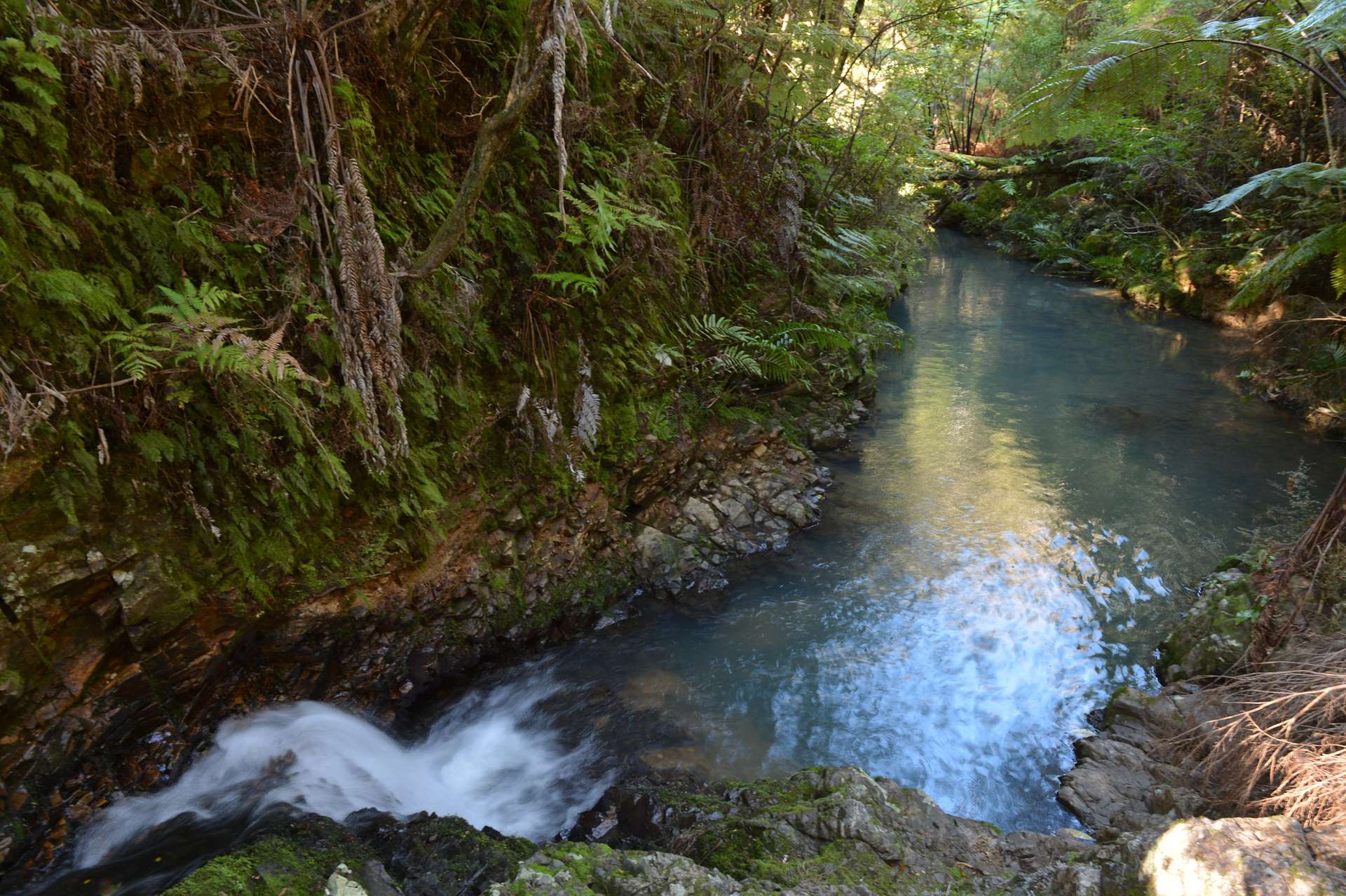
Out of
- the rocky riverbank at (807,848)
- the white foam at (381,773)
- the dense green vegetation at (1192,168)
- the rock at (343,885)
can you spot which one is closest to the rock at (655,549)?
the white foam at (381,773)

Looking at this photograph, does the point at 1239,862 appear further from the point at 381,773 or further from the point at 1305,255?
the point at 1305,255

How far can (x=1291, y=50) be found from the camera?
5.91 m

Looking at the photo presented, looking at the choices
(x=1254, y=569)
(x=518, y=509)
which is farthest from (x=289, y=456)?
(x=1254, y=569)

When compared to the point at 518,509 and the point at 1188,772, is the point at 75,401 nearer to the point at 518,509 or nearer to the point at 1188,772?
the point at 518,509

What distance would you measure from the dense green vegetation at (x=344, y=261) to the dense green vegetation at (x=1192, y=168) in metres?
2.56

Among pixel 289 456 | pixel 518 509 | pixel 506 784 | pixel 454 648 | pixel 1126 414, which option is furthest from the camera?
pixel 1126 414

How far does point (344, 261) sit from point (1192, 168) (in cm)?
1584

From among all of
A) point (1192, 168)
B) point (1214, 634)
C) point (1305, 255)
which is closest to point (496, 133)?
point (1214, 634)

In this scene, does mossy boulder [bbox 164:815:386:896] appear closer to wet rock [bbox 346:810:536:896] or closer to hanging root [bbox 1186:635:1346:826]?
wet rock [bbox 346:810:536:896]

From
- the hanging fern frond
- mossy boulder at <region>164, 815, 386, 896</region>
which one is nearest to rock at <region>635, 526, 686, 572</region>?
mossy boulder at <region>164, 815, 386, 896</region>

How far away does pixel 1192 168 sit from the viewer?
13320 mm

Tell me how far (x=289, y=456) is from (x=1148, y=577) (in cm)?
651

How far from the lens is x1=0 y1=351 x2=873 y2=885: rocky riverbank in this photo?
2.83 m

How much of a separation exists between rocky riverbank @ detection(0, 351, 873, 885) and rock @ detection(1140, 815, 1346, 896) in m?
3.68
